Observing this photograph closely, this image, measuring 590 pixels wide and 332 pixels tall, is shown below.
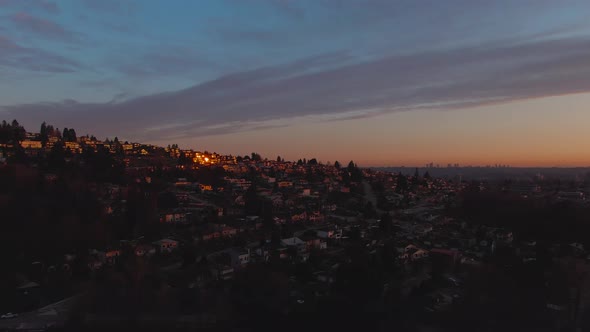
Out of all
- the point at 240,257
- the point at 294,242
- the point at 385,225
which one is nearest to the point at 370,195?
the point at 385,225

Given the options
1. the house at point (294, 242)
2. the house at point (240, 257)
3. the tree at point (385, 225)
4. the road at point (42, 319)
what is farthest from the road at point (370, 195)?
the road at point (42, 319)

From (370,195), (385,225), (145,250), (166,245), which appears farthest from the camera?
(370,195)

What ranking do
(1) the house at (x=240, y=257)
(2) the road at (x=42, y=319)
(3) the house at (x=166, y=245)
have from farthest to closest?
1. (3) the house at (x=166, y=245)
2. (1) the house at (x=240, y=257)
3. (2) the road at (x=42, y=319)

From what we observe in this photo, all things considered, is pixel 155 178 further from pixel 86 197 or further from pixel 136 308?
pixel 136 308


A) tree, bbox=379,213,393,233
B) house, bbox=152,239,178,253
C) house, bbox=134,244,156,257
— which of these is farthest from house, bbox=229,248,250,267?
tree, bbox=379,213,393,233

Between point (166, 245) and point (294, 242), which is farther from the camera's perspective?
point (294, 242)

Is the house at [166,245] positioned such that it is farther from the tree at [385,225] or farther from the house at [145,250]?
the tree at [385,225]

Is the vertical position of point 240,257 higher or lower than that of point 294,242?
lower

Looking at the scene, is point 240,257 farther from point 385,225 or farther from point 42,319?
point 385,225

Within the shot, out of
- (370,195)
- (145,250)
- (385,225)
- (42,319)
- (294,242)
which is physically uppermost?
(370,195)

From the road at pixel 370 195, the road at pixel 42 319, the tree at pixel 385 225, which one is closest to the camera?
the road at pixel 42 319
